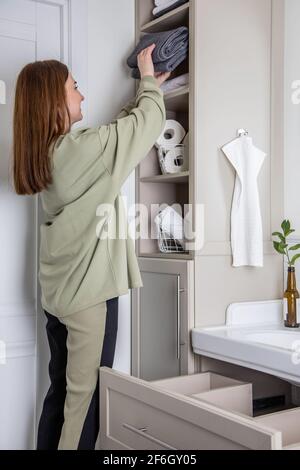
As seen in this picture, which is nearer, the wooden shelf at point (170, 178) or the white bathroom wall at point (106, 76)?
the wooden shelf at point (170, 178)

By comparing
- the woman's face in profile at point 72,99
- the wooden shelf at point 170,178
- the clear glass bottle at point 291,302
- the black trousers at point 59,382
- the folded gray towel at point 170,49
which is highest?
the folded gray towel at point 170,49

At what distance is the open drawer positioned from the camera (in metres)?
1.07

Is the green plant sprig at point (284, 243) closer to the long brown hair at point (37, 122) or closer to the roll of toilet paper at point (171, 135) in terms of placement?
the roll of toilet paper at point (171, 135)

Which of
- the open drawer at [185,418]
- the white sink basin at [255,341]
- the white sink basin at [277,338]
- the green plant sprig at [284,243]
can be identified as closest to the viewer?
the open drawer at [185,418]

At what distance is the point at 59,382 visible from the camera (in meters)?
1.68

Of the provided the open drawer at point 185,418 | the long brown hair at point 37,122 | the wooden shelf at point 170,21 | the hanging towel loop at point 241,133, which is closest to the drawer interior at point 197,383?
the open drawer at point 185,418

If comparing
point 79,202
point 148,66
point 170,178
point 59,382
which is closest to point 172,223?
point 170,178

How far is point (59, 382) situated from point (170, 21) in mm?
1306

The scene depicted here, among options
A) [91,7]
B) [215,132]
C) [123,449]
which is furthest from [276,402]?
[91,7]

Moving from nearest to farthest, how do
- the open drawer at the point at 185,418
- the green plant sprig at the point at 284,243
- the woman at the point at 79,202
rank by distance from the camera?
the open drawer at the point at 185,418
the woman at the point at 79,202
the green plant sprig at the point at 284,243

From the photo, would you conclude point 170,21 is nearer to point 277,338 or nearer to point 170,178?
point 170,178

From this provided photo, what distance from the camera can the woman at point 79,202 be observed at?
1.51m

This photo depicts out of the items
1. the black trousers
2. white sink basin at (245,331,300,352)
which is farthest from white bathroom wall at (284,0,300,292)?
the black trousers
